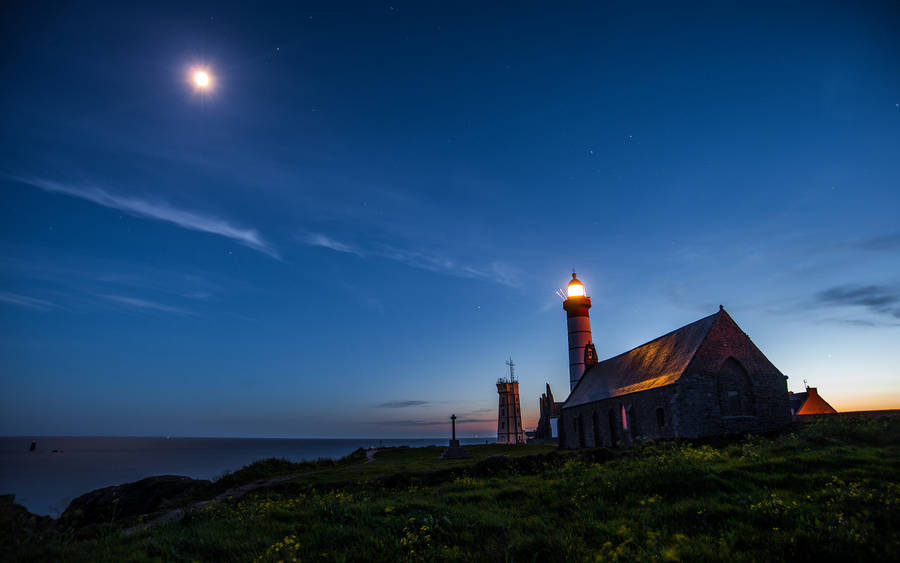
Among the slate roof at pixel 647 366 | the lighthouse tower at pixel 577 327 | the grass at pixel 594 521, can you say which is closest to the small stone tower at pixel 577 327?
the lighthouse tower at pixel 577 327

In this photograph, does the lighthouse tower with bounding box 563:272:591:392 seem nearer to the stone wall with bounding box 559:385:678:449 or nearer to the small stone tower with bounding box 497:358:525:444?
the stone wall with bounding box 559:385:678:449

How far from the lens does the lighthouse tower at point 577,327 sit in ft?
170

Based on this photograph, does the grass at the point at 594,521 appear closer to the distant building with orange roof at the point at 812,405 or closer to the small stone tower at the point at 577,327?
the small stone tower at the point at 577,327

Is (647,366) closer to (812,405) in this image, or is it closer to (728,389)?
(728,389)

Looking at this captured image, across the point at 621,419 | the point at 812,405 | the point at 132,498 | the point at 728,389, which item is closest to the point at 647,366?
the point at 621,419

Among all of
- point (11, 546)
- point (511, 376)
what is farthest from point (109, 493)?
point (511, 376)

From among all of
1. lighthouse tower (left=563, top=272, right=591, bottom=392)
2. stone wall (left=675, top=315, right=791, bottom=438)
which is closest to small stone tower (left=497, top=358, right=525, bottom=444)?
lighthouse tower (left=563, top=272, right=591, bottom=392)

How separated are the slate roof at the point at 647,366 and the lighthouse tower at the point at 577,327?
4.72 metres

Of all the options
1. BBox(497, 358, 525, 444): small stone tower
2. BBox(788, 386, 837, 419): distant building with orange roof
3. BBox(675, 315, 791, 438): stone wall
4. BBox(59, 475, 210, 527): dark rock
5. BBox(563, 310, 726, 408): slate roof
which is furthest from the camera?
BBox(497, 358, 525, 444): small stone tower

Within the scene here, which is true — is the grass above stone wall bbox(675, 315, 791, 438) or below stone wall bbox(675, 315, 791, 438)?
below

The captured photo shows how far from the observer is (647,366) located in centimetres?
3519

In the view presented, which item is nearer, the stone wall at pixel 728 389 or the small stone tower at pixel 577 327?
the stone wall at pixel 728 389

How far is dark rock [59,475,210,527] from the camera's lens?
76.9 ft

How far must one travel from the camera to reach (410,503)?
42.6 ft
